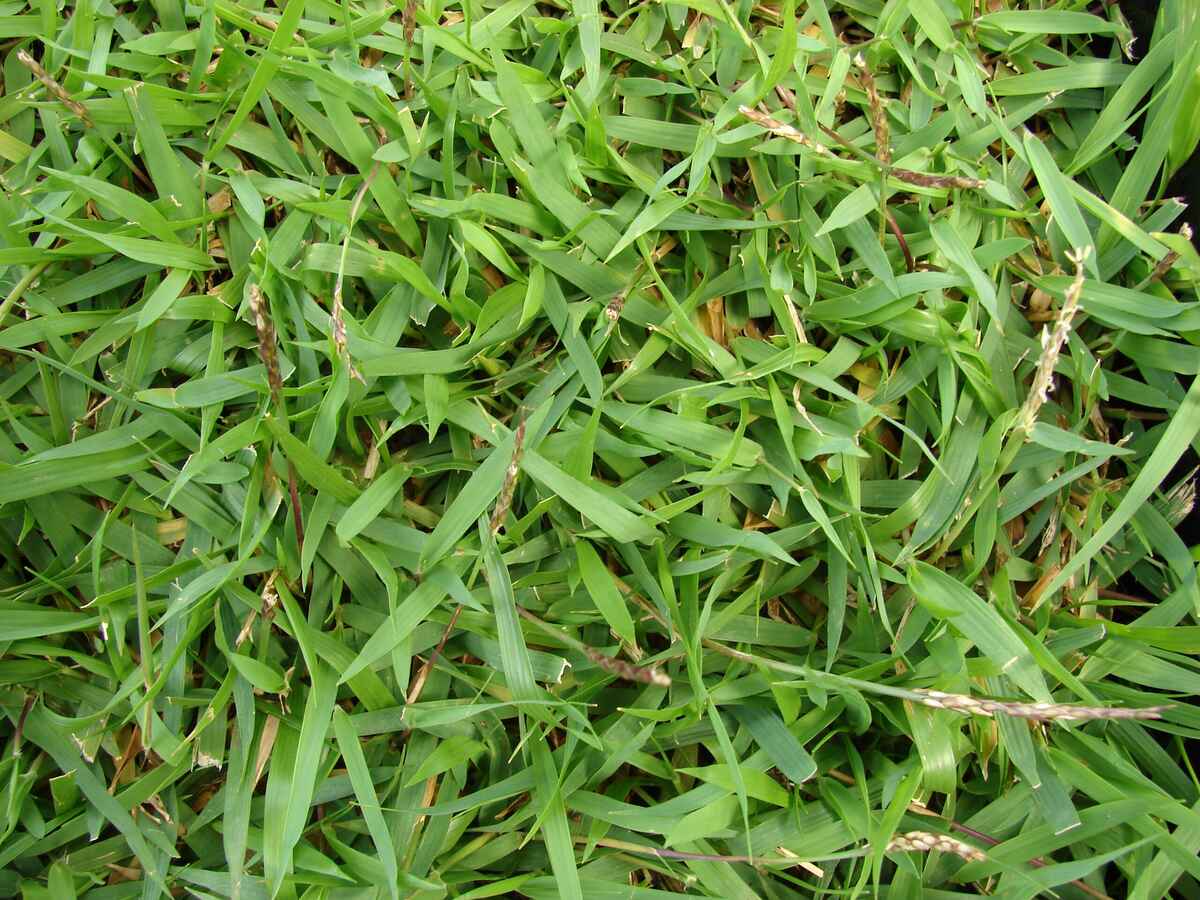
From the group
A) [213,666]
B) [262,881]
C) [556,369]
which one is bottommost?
[262,881]

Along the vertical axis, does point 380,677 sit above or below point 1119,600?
below

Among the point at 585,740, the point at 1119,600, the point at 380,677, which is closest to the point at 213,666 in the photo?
the point at 380,677

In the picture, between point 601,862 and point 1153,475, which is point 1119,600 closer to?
point 1153,475

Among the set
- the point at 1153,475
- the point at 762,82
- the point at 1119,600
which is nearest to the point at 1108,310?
the point at 1153,475

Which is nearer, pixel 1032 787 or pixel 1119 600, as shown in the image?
pixel 1032 787

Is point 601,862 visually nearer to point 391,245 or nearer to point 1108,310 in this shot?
point 391,245

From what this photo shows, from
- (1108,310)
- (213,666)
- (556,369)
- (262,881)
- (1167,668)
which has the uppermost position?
(1108,310)
